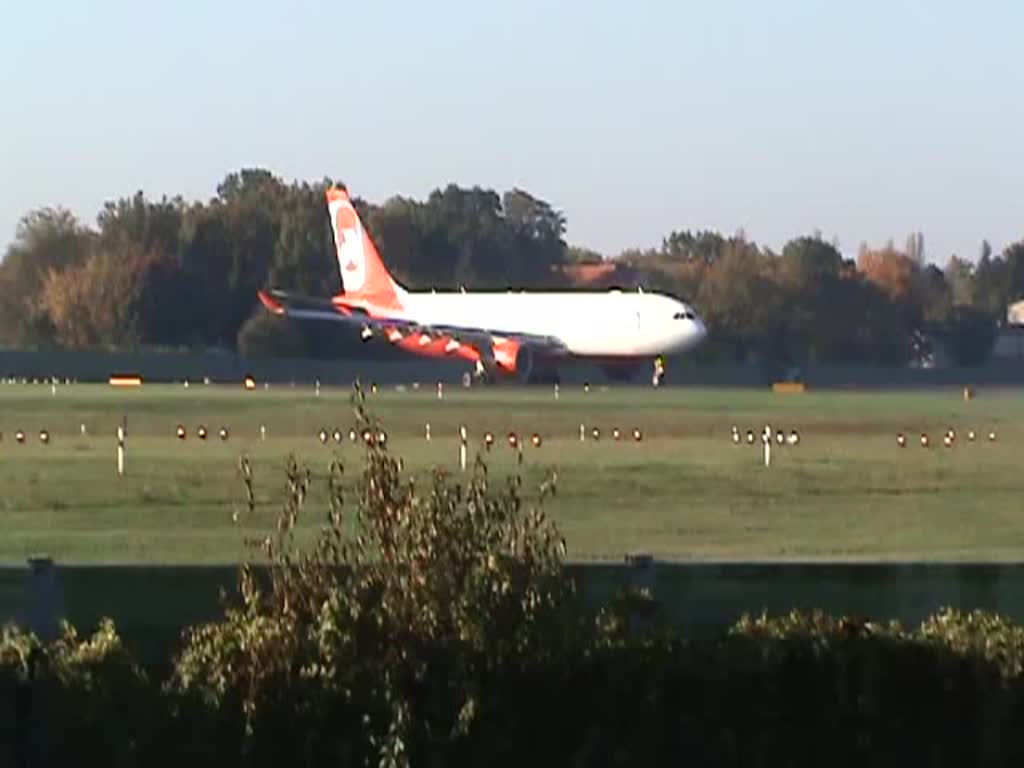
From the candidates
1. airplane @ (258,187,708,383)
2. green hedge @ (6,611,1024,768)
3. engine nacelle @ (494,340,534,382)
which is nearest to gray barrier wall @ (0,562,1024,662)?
green hedge @ (6,611,1024,768)

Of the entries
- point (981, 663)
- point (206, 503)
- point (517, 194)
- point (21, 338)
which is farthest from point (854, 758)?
point (517, 194)

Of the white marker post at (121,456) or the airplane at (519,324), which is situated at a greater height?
the airplane at (519,324)

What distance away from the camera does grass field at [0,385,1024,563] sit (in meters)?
25.0

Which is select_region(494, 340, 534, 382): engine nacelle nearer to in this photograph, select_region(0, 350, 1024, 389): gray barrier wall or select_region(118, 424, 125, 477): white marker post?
select_region(0, 350, 1024, 389): gray barrier wall

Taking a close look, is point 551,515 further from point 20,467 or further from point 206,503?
point 20,467

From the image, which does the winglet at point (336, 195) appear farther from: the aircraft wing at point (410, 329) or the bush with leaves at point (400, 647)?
the bush with leaves at point (400, 647)

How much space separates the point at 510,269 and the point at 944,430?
8675cm

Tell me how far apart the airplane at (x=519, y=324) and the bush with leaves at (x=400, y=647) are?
7595cm

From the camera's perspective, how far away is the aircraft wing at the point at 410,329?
8938 centimetres

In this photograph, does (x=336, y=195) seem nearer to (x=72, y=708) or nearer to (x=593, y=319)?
(x=593, y=319)

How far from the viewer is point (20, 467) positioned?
36219 mm

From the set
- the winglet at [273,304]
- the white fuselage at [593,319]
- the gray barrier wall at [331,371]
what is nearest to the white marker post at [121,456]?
the white fuselage at [593,319]

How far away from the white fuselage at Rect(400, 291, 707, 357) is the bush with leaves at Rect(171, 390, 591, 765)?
76.0 m

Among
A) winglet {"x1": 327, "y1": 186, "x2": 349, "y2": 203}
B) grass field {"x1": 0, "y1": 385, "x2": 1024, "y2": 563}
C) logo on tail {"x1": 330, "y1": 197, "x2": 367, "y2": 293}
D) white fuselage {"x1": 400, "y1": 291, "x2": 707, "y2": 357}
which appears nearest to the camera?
grass field {"x1": 0, "y1": 385, "x2": 1024, "y2": 563}
